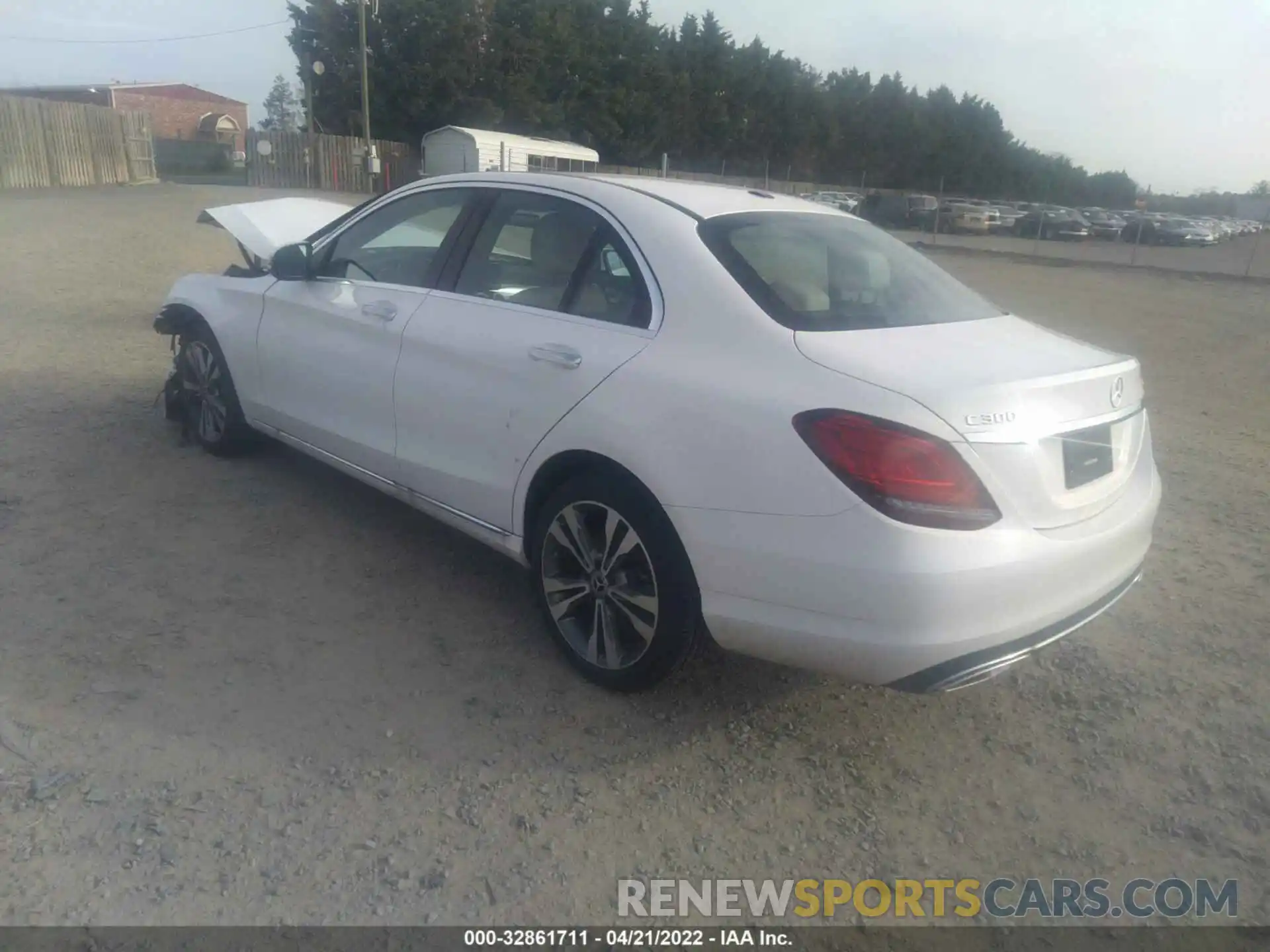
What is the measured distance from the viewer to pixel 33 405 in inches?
239

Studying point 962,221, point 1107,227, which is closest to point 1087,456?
point 962,221

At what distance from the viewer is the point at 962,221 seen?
37594 millimetres

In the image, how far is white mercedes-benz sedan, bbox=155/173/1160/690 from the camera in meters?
2.55

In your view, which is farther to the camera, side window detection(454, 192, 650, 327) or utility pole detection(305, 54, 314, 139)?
utility pole detection(305, 54, 314, 139)

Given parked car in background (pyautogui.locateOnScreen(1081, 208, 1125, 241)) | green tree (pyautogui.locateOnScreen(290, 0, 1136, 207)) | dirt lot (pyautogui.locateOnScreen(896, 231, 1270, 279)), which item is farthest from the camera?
green tree (pyautogui.locateOnScreen(290, 0, 1136, 207))

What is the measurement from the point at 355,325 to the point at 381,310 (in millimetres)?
182

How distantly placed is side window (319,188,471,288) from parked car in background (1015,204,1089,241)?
120 ft

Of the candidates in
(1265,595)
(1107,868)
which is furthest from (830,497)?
(1265,595)

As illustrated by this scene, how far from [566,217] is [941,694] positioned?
7.09ft

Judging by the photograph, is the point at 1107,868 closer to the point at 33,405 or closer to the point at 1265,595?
the point at 1265,595

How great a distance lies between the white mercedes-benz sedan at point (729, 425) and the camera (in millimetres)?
2549

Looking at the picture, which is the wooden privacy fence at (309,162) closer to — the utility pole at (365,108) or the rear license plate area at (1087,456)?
the utility pole at (365,108)

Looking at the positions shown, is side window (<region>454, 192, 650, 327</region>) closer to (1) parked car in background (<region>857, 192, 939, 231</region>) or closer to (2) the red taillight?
(2) the red taillight
